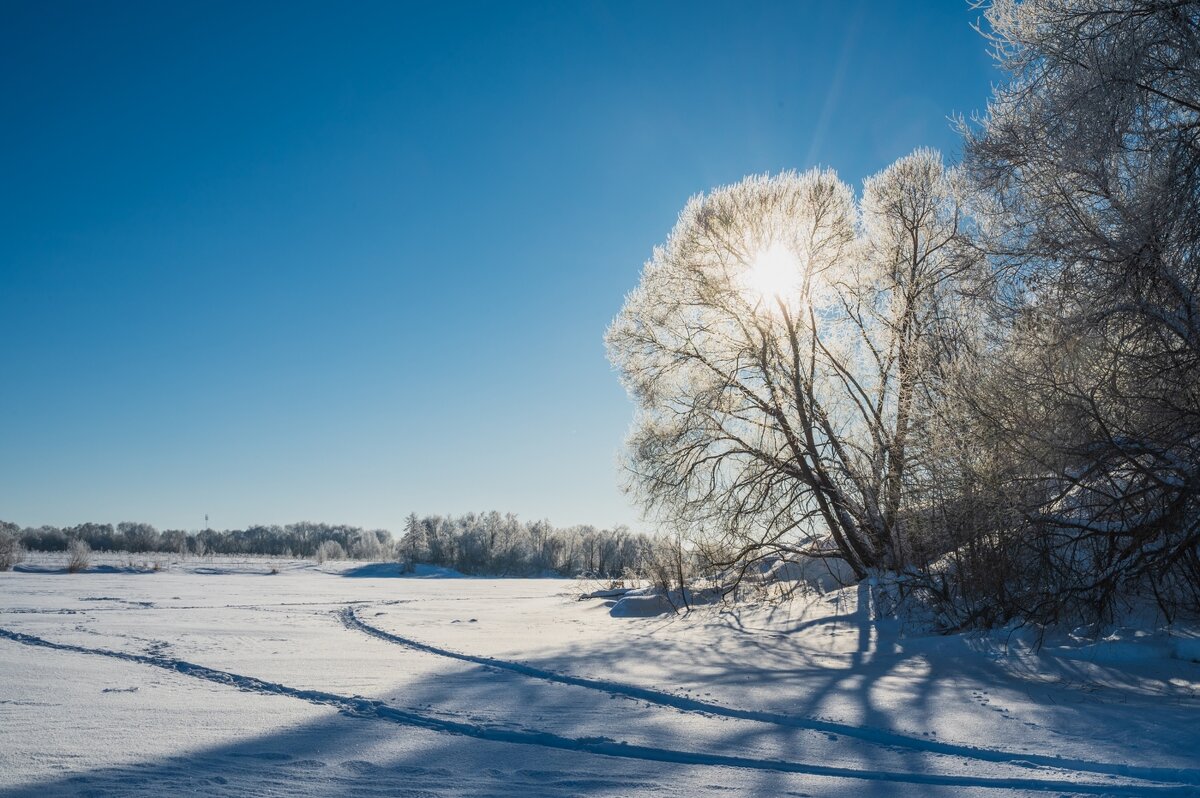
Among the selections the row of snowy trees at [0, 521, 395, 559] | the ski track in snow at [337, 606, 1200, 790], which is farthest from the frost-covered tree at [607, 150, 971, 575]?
the row of snowy trees at [0, 521, 395, 559]

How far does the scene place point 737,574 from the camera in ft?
44.1

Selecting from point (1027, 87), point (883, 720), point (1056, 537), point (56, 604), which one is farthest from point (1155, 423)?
point (56, 604)

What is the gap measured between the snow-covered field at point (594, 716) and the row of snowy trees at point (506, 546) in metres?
59.4

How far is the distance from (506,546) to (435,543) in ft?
29.7

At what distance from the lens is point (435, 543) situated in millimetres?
91625

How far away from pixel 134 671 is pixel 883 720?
19.1 ft

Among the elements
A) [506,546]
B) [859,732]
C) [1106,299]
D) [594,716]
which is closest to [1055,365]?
[1106,299]

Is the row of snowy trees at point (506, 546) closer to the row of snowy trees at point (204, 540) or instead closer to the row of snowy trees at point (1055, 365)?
the row of snowy trees at point (204, 540)

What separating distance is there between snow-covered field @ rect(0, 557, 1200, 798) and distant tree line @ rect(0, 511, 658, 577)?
5992 cm

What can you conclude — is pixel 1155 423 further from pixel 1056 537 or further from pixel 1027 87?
pixel 1027 87

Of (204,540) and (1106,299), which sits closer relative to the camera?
(1106,299)

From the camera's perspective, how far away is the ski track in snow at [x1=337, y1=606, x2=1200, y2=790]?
10.4 feet

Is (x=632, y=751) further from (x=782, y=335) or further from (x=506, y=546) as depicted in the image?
(x=506, y=546)

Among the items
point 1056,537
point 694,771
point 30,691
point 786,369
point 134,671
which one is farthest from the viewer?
point 786,369
